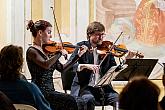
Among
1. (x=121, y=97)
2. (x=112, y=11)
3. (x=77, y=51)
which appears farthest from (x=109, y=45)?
(x=121, y=97)

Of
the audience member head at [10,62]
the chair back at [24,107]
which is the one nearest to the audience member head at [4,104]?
the chair back at [24,107]

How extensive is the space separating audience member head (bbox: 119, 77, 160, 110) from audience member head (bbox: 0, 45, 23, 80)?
1113 millimetres

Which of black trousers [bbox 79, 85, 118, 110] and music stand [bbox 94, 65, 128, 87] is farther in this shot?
black trousers [bbox 79, 85, 118, 110]

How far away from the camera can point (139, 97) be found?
54.5 inches

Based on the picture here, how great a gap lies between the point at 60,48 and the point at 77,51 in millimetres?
247

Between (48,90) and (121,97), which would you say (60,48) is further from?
(121,97)

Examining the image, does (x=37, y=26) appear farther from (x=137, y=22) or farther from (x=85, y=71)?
(x=137, y=22)

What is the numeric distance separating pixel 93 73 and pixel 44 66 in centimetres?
61

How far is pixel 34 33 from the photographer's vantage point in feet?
11.2

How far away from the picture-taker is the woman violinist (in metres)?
3.25

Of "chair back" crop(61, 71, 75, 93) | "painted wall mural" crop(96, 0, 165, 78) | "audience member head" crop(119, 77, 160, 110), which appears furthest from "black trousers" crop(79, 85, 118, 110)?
"audience member head" crop(119, 77, 160, 110)

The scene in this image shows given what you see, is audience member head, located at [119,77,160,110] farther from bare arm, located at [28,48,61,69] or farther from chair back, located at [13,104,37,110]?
bare arm, located at [28,48,61,69]

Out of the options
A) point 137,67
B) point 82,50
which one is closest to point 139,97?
point 137,67

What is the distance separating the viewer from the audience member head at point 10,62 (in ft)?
7.77
